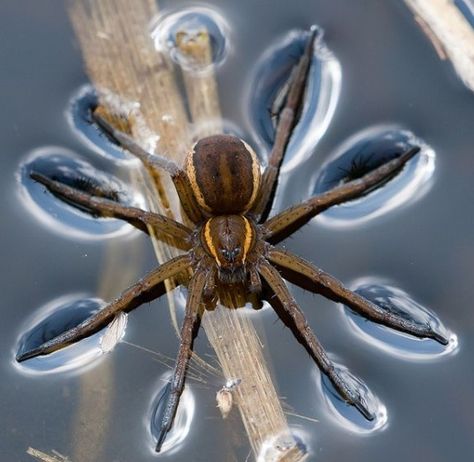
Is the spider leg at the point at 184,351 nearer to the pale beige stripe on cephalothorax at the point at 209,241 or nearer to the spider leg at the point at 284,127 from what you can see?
the pale beige stripe on cephalothorax at the point at 209,241

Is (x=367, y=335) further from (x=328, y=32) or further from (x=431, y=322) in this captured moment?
(x=328, y=32)

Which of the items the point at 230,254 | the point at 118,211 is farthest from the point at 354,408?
the point at 118,211

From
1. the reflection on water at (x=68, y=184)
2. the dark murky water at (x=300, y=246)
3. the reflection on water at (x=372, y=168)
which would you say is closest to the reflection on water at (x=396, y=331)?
the dark murky water at (x=300, y=246)

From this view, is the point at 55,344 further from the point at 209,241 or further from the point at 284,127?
the point at 284,127

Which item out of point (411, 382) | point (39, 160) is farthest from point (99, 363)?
point (411, 382)

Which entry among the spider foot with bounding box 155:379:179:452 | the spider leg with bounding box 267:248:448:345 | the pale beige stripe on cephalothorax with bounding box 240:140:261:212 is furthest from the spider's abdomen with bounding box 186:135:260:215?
the spider foot with bounding box 155:379:179:452
